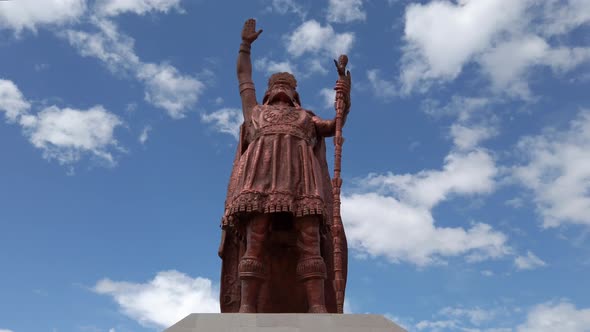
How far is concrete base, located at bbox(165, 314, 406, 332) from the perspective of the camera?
5879mm

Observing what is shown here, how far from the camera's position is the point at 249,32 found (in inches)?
381

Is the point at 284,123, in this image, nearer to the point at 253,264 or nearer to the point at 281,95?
the point at 281,95

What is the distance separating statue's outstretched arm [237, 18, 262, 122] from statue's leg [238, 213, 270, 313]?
1.98m

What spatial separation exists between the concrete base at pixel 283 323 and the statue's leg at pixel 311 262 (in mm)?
1370

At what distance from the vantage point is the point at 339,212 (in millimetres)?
8023

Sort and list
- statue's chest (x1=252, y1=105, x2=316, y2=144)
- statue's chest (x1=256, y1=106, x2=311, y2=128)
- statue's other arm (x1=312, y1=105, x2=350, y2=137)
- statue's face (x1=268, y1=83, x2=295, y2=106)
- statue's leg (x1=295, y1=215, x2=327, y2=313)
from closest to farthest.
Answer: statue's leg (x1=295, y1=215, x2=327, y2=313)
statue's chest (x1=252, y1=105, x2=316, y2=144)
statue's chest (x1=256, y1=106, x2=311, y2=128)
statue's other arm (x1=312, y1=105, x2=350, y2=137)
statue's face (x1=268, y1=83, x2=295, y2=106)

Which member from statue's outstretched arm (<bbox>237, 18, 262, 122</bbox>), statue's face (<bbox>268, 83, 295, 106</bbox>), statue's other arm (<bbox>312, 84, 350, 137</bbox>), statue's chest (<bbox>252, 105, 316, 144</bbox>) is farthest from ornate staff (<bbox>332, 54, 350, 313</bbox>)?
statue's outstretched arm (<bbox>237, 18, 262, 122</bbox>)

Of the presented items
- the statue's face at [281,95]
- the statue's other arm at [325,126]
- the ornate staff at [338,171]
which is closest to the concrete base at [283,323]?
the ornate staff at [338,171]

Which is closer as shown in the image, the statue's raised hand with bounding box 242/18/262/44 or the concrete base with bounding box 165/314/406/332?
the concrete base with bounding box 165/314/406/332

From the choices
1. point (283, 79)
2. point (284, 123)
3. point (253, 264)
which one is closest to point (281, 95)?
point (283, 79)

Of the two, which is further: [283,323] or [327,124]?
[327,124]

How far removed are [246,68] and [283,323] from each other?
15.2 ft

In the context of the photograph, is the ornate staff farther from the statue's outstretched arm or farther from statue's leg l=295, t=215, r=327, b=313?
the statue's outstretched arm

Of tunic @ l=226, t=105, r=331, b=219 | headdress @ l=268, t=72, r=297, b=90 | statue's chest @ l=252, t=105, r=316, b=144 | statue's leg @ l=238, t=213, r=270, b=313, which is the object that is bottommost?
statue's leg @ l=238, t=213, r=270, b=313
